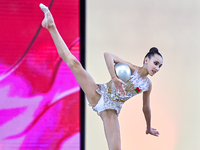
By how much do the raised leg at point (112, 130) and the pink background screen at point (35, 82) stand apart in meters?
0.89

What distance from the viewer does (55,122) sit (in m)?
3.13

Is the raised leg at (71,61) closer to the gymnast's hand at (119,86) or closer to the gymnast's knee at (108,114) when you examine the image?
the gymnast's knee at (108,114)

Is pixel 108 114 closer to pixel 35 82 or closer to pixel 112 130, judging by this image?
pixel 112 130

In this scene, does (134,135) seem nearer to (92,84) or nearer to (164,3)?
(92,84)

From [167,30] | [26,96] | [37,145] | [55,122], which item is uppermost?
[167,30]

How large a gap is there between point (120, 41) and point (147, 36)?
0.35m

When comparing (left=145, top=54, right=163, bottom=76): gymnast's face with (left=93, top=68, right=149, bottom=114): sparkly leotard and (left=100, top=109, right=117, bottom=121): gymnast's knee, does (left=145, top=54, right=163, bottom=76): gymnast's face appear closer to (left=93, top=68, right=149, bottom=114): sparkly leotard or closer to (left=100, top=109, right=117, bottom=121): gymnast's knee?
(left=93, top=68, right=149, bottom=114): sparkly leotard

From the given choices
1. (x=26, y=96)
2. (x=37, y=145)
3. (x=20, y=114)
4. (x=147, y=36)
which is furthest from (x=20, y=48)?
(x=147, y=36)

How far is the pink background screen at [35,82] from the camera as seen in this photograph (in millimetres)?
3117

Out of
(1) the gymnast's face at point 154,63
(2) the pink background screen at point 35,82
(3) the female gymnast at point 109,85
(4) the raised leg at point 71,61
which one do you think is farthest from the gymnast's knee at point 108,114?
Answer: (2) the pink background screen at point 35,82

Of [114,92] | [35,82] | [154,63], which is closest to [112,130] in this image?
[114,92]

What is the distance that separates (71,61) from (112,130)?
0.76 m

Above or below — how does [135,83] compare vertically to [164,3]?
below

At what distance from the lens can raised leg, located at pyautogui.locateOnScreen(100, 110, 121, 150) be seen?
7.55 ft
